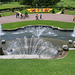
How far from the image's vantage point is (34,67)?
309 inches

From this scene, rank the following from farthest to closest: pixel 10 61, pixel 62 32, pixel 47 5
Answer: pixel 47 5, pixel 62 32, pixel 10 61

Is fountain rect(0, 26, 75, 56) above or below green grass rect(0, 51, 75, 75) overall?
below

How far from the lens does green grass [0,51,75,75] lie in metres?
7.30

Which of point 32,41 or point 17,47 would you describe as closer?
point 17,47

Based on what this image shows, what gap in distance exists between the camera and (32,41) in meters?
15.4

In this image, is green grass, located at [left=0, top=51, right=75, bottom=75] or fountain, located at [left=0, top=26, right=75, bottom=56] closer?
green grass, located at [left=0, top=51, right=75, bottom=75]

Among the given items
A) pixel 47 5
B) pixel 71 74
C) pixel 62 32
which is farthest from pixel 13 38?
pixel 47 5

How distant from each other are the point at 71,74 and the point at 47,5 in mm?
50397

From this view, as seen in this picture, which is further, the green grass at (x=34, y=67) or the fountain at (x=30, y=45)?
the fountain at (x=30, y=45)

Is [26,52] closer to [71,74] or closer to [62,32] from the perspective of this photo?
[71,74]

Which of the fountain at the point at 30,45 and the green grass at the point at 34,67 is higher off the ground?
the green grass at the point at 34,67

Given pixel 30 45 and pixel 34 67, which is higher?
pixel 34 67

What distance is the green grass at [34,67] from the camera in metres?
7.30

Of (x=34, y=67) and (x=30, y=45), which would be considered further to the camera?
(x=30, y=45)
